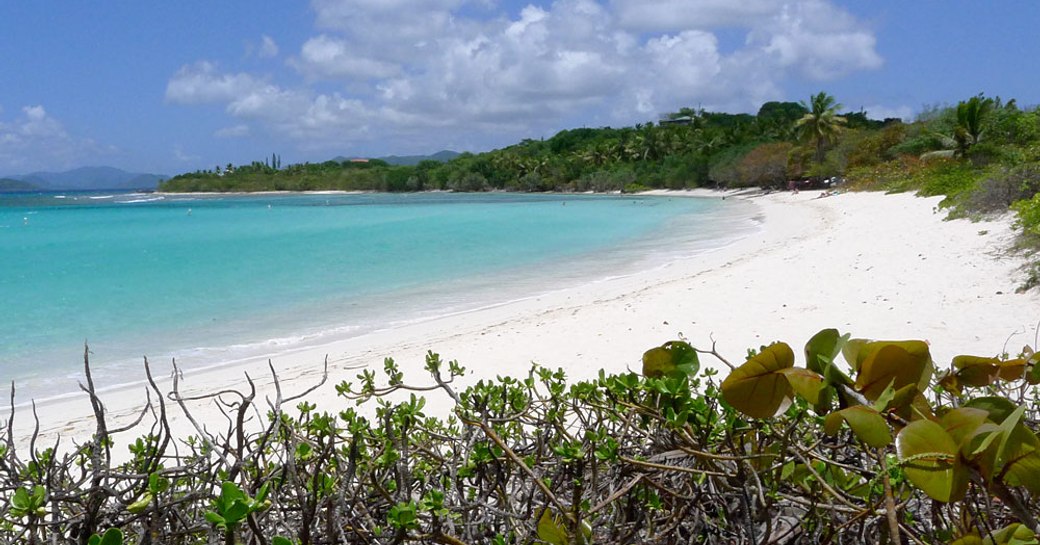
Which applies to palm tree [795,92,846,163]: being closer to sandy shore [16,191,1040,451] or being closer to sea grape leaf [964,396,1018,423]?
sandy shore [16,191,1040,451]

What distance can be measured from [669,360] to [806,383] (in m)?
0.42

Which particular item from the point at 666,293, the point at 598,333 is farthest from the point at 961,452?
the point at 666,293

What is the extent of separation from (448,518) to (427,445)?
0.24 metres

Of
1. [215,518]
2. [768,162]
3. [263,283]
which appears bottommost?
[263,283]

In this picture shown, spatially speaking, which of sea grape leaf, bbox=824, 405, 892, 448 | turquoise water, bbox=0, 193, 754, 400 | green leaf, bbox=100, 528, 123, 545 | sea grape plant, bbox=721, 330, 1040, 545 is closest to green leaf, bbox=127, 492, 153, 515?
green leaf, bbox=100, 528, 123, 545

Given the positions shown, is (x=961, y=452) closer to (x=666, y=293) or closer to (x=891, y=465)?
(x=891, y=465)

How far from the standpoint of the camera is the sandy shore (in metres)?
5.96

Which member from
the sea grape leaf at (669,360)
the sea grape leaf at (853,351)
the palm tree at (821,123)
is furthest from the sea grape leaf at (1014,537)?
the palm tree at (821,123)

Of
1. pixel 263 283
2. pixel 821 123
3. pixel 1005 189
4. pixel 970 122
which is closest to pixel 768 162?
pixel 821 123

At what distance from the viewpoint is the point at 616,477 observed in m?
1.14

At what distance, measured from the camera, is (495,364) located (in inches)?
257

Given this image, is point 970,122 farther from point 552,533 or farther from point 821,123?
point 552,533

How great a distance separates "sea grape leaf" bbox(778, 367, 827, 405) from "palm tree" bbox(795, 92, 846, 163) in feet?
168

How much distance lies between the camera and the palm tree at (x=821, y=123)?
153 feet
